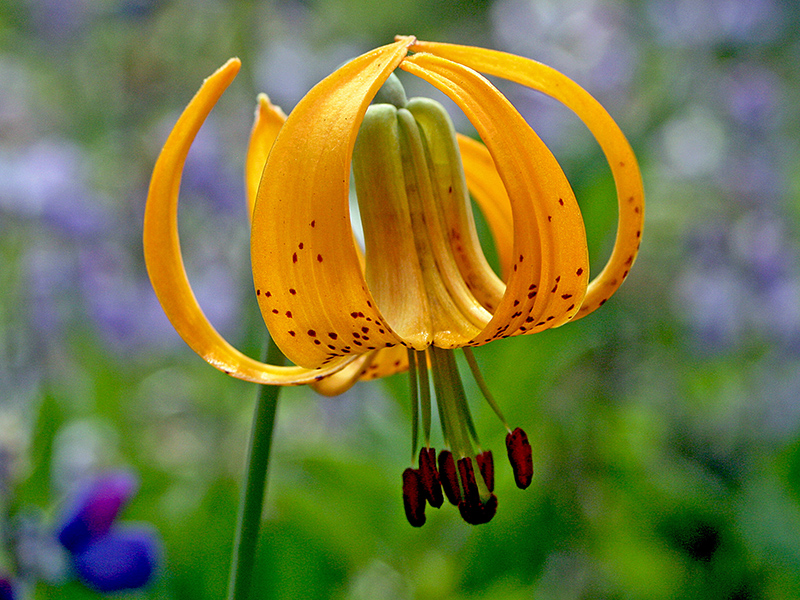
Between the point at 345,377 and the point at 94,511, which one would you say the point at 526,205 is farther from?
the point at 94,511

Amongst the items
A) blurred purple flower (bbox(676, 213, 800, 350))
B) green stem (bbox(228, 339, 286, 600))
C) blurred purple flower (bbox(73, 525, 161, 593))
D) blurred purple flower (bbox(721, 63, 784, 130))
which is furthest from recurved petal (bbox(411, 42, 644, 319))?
blurred purple flower (bbox(721, 63, 784, 130))

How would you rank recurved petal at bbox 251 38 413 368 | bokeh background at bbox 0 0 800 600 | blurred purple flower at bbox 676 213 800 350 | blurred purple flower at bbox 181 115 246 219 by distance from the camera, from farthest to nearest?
blurred purple flower at bbox 181 115 246 219, blurred purple flower at bbox 676 213 800 350, bokeh background at bbox 0 0 800 600, recurved petal at bbox 251 38 413 368

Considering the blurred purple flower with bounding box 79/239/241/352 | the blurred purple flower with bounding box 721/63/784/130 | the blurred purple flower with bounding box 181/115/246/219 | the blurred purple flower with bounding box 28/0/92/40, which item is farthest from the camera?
the blurred purple flower with bounding box 28/0/92/40

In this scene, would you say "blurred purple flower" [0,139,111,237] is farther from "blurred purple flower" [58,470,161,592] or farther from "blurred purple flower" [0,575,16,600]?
"blurred purple flower" [0,575,16,600]

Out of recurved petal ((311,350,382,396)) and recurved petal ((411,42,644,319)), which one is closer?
recurved petal ((411,42,644,319))

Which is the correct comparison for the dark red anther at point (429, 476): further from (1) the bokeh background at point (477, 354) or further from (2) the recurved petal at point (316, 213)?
(1) the bokeh background at point (477, 354)

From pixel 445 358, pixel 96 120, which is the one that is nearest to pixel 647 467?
pixel 445 358

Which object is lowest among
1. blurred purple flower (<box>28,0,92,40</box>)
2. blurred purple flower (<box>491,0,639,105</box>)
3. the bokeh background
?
the bokeh background
